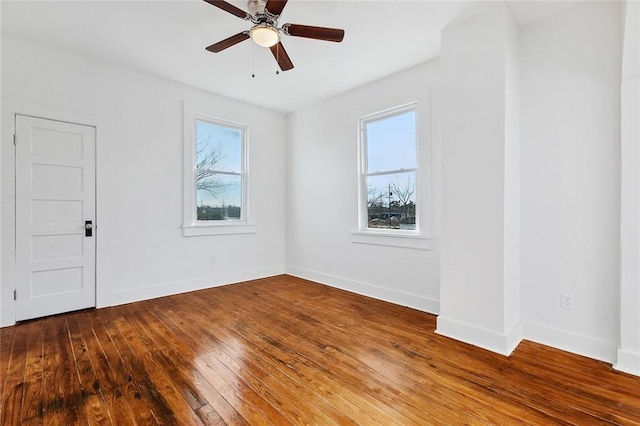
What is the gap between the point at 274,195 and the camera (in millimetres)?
5324

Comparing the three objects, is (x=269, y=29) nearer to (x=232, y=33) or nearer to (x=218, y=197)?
(x=232, y=33)

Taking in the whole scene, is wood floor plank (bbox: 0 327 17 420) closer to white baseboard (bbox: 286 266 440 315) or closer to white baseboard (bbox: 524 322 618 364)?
white baseboard (bbox: 286 266 440 315)

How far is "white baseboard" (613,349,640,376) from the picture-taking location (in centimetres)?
212

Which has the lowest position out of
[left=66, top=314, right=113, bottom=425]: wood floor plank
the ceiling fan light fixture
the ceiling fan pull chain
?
[left=66, top=314, right=113, bottom=425]: wood floor plank

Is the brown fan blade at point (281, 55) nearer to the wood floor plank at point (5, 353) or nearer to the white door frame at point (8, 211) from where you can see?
the white door frame at point (8, 211)

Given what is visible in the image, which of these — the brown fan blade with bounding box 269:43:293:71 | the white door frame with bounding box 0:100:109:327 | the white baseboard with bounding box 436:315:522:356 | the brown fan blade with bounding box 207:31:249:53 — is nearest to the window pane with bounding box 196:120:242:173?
the white door frame with bounding box 0:100:109:327

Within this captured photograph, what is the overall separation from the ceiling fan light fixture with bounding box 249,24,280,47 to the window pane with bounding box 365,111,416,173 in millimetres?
1968

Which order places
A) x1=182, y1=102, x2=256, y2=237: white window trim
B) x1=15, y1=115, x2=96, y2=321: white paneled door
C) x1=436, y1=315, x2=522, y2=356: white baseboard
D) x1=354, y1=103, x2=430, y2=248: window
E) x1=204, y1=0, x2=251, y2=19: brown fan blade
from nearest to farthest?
x1=204, y1=0, x2=251, y2=19: brown fan blade → x1=436, y1=315, x2=522, y2=356: white baseboard → x1=15, y1=115, x2=96, y2=321: white paneled door → x1=354, y1=103, x2=430, y2=248: window → x1=182, y1=102, x2=256, y2=237: white window trim

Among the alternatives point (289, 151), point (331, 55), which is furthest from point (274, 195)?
point (331, 55)

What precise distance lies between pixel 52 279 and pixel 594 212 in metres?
5.24

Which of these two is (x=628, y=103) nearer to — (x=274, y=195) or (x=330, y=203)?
(x=330, y=203)

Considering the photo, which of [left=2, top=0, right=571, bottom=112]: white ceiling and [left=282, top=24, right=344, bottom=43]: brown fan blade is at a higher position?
[left=2, top=0, right=571, bottom=112]: white ceiling

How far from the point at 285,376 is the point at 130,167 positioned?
3205mm

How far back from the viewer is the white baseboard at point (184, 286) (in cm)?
371
